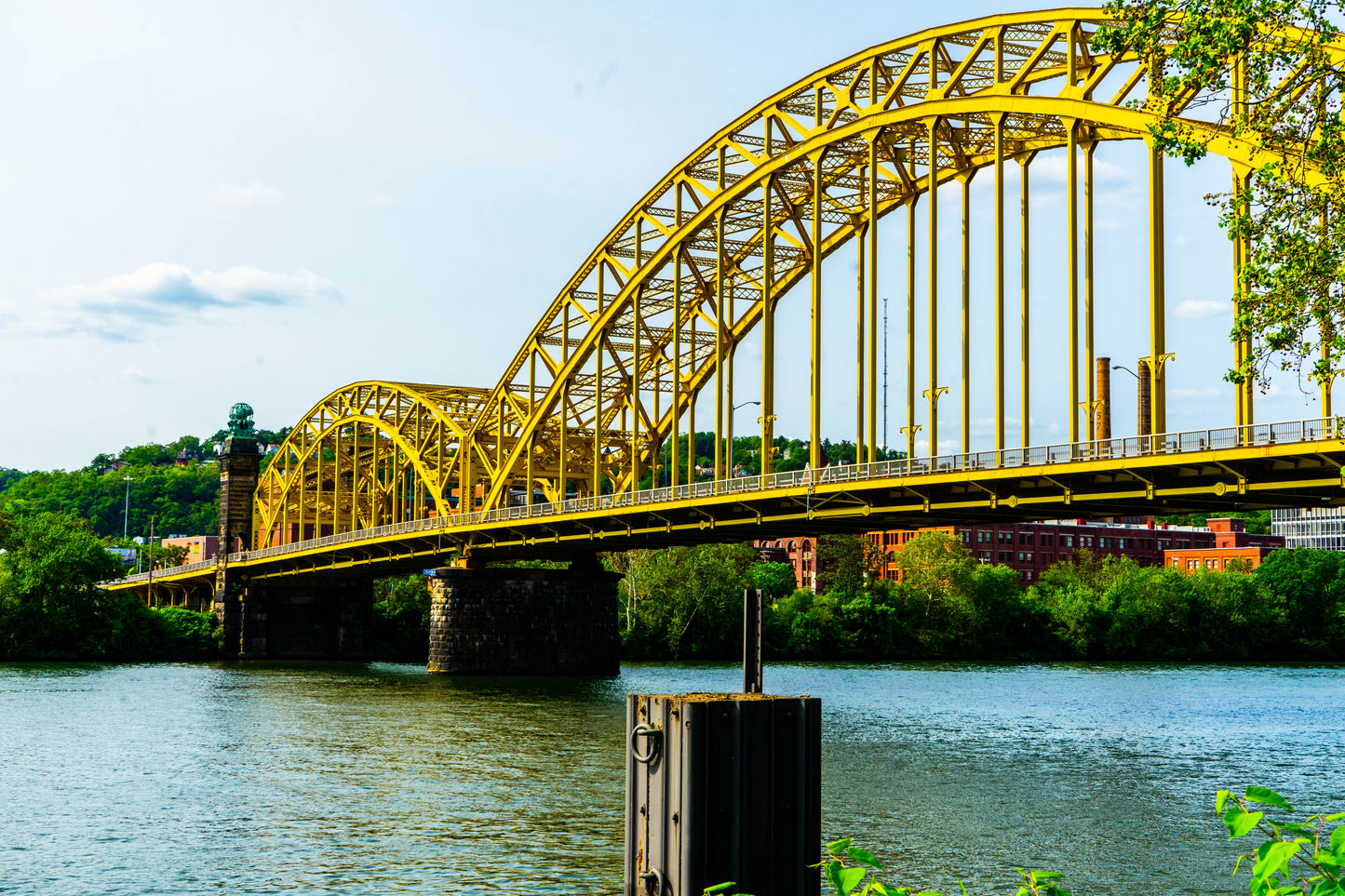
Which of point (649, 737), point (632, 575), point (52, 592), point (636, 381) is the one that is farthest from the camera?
point (632, 575)

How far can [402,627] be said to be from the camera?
338ft

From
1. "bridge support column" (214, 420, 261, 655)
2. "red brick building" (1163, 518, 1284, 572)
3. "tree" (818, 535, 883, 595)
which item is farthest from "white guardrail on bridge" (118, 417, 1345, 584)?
"red brick building" (1163, 518, 1284, 572)

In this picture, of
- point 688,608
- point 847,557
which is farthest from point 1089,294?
point 847,557


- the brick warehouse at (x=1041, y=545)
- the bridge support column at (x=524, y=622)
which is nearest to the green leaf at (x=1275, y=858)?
the bridge support column at (x=524, y=622)

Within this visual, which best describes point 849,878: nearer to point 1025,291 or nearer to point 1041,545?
point 1025,291

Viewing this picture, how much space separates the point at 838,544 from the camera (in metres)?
141

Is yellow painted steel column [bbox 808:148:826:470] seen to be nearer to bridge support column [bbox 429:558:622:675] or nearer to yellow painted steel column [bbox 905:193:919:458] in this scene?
yellow painted steel column [bbox 905:193:919:458]

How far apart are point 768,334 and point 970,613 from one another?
5697cm

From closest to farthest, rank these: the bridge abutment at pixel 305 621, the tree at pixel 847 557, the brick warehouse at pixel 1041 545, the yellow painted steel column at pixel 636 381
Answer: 1. the yellow painted steel column at pixel 636 381
2. the bridge abutment at pixel 305 621
3. the tree at pixel 847 557
4. the brick warehouse at pixel 1041 545

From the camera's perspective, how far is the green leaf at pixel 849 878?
602 cm

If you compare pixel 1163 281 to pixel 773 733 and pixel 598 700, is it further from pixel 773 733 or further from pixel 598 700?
pixel 773 733

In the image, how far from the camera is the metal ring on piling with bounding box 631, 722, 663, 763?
1008 cm

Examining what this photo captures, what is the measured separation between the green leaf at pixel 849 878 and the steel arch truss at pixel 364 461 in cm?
7474

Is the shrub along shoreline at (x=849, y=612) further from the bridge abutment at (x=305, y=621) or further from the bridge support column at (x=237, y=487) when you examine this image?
the bridge support column at (x=237, y=487)
